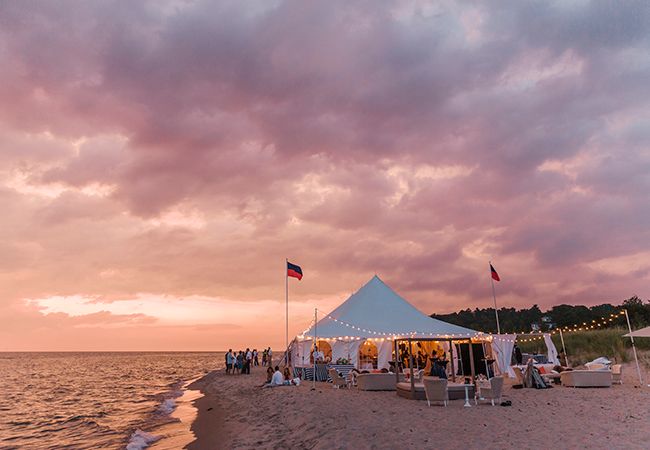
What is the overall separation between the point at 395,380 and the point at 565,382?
20.4ft

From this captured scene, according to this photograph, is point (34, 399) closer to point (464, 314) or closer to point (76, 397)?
point (76, 397)

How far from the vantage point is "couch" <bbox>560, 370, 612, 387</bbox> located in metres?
15.2

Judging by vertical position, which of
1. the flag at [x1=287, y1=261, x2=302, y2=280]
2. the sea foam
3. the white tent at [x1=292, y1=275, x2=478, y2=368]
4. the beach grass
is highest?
the flag at [x1=287, y1=261, x2=302, y2=280]

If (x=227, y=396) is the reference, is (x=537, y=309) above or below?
above

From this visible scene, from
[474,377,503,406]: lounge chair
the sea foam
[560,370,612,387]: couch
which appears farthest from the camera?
the sea foam

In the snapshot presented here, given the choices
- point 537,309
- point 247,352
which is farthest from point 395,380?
point 537,309

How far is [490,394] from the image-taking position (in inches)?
471

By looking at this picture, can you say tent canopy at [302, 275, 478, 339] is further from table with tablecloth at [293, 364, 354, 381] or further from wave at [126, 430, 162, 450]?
wave at [126, 430, 162, 450]

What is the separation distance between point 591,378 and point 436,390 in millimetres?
7180

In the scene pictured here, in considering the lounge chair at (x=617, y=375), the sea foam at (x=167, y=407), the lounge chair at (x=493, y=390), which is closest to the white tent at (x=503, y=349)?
the lounge chair at (x=617, y=375)

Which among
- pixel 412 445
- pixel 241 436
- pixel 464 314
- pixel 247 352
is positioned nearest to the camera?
pixel 412 445

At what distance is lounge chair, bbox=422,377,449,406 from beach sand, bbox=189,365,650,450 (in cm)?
33

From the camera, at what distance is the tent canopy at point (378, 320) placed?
69.1 ft

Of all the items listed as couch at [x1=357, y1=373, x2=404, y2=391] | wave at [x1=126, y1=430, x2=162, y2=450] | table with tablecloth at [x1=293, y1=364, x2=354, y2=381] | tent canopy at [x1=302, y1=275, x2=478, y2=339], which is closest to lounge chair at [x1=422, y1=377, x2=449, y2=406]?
couch at [x1=357, y1=373, x2=404, y2=391]
